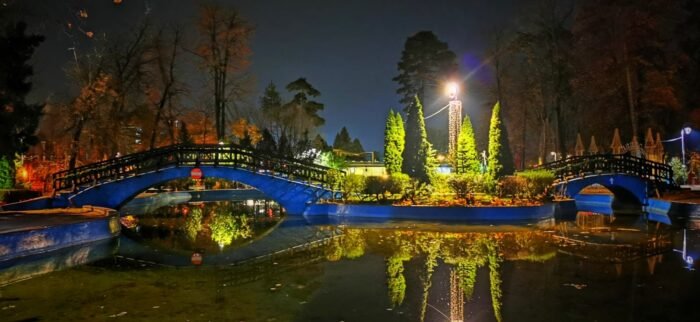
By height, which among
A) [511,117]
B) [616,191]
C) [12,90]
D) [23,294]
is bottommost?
[23,294]

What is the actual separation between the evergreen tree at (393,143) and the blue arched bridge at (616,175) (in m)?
8.65

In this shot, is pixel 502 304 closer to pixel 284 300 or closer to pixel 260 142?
pixel 284 300

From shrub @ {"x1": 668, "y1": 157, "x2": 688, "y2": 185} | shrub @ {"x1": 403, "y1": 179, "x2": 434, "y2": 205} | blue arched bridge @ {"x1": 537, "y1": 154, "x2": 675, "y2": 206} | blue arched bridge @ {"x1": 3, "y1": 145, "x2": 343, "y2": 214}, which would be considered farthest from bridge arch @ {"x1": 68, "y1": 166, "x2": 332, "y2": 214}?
shrub @ {"x1": 668, "y1": 157, "x2": 688, "y2": 185}

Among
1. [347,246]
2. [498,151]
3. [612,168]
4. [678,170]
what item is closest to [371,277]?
[347,246]

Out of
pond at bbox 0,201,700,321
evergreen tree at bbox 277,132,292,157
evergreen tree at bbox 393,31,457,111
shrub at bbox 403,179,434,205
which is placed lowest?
pond at bbox 0,201,700,321

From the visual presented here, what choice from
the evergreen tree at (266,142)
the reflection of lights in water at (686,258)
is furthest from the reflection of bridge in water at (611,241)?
the evergreen tree at (266,142)

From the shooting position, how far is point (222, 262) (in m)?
13.3

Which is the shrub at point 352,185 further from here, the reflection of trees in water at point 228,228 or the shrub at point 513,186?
the shrub at point 513,186

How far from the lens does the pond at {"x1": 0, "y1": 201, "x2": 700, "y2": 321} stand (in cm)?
836

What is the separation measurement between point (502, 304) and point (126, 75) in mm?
35727

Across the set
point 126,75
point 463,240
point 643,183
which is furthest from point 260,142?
point 463,240

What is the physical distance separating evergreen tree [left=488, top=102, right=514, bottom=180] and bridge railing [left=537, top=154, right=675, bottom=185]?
3.81 meters

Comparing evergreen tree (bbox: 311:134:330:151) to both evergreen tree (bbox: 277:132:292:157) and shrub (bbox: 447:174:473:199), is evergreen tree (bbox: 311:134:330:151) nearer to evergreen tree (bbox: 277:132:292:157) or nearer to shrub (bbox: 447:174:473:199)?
evergreen tree (bbox: 277:132:292:157)

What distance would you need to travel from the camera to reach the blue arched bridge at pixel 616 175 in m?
28.0
